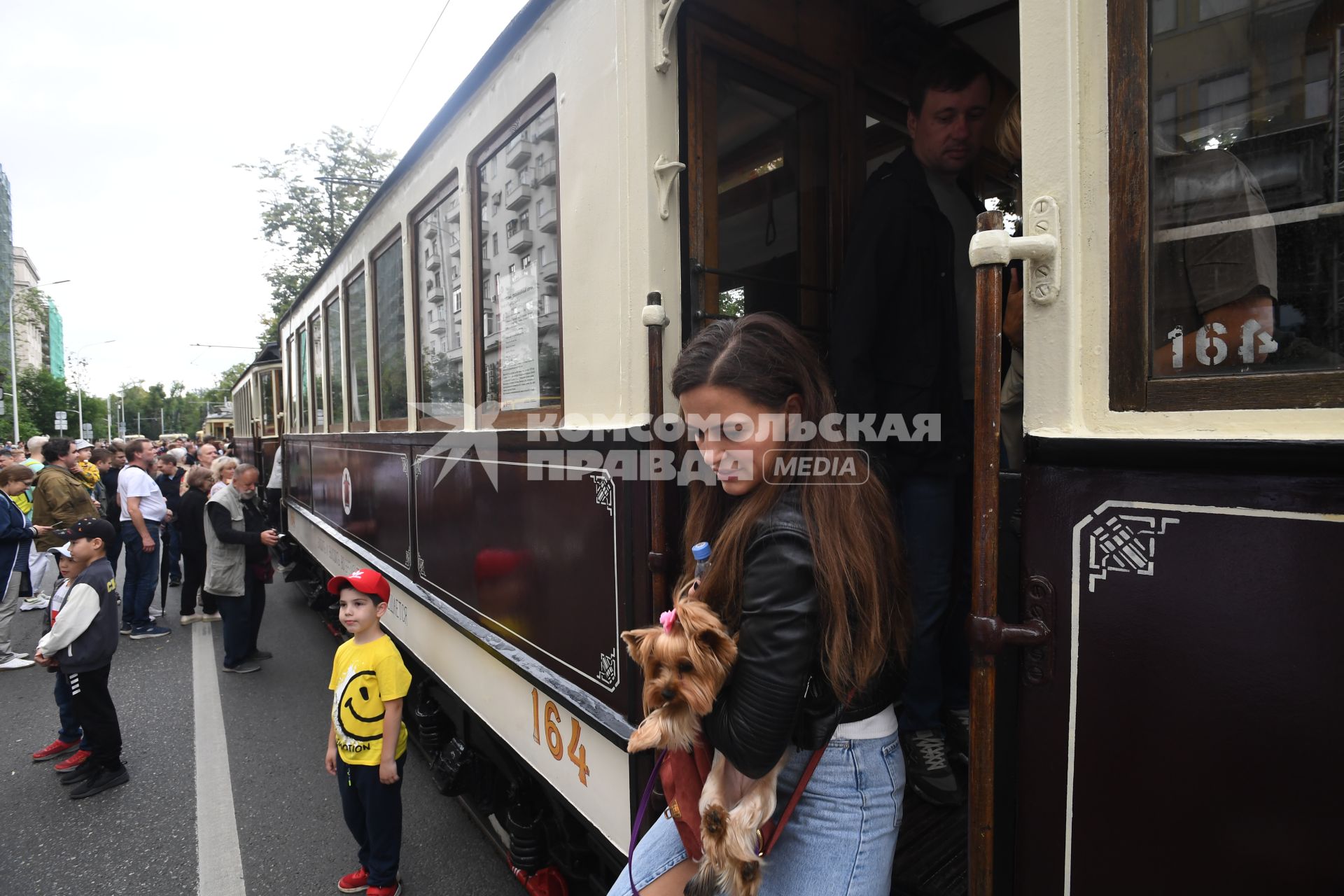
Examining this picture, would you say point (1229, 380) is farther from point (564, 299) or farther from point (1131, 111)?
point (564, 299)

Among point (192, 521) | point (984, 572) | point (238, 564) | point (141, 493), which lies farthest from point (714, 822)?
point (141, 493)

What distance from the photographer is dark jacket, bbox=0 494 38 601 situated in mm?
5621

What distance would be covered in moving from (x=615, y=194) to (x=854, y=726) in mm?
1439

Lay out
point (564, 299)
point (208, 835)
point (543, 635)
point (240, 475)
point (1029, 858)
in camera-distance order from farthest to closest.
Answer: point (240, 475) → point (208, 835) → point (543, 635) → point (564, 299) → point (1029, 858)

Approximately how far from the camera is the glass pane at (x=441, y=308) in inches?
123

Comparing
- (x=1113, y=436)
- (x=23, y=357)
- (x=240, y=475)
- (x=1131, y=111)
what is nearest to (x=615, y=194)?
(x=1131, y=111)

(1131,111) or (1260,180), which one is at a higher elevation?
(1131,111)

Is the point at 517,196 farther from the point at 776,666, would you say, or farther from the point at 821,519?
the point at 776,666

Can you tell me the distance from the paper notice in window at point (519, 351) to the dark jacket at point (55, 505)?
5.89 m

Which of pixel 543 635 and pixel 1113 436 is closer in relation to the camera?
pixel 1113 436

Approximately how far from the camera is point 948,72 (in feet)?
6.24

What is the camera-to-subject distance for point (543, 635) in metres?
2.36

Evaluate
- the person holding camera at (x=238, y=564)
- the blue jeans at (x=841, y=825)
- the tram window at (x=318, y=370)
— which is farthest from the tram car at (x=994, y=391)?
the tram window at (x=318, y=370)

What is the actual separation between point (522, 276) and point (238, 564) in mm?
4277
